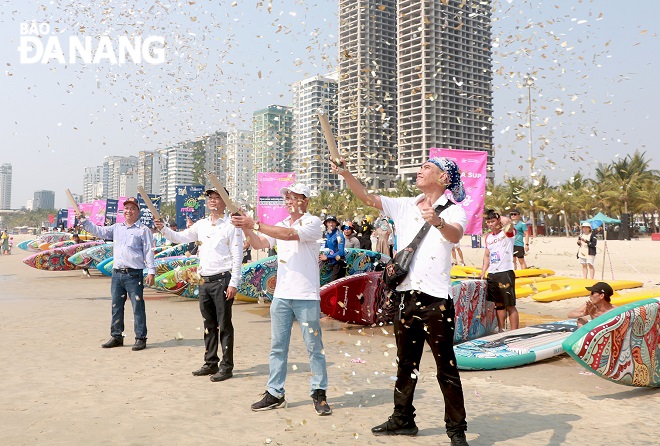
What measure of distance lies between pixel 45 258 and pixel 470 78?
19.9 metres

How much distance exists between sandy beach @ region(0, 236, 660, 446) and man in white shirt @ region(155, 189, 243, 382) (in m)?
0.31

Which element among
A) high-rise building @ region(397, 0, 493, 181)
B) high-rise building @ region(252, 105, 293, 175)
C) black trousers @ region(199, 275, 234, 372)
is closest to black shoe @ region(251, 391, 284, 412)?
black trousers @ region(199, 275, 234, 372)

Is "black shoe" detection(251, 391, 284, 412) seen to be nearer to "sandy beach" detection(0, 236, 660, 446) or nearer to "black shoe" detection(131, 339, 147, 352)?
"sandy beach" detection(0, 236, 660, 446)

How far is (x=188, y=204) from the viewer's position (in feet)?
61.8

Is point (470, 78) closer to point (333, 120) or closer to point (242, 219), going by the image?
point (333, 120)

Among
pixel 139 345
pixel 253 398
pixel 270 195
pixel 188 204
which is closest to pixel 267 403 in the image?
pixel 253 398

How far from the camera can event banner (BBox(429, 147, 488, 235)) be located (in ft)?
34.9

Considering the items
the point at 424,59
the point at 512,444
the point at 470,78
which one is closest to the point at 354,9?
the point at 424,59

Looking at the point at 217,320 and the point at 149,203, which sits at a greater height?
the point at 149,203

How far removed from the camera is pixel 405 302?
4.22m

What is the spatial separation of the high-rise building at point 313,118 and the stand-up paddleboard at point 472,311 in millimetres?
2798

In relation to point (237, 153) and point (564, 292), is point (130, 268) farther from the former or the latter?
point (564, 292)

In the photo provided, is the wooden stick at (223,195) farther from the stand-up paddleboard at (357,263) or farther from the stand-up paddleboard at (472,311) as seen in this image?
the stand-up paddleboard at (357,263)

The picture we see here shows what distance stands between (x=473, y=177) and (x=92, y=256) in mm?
16278
